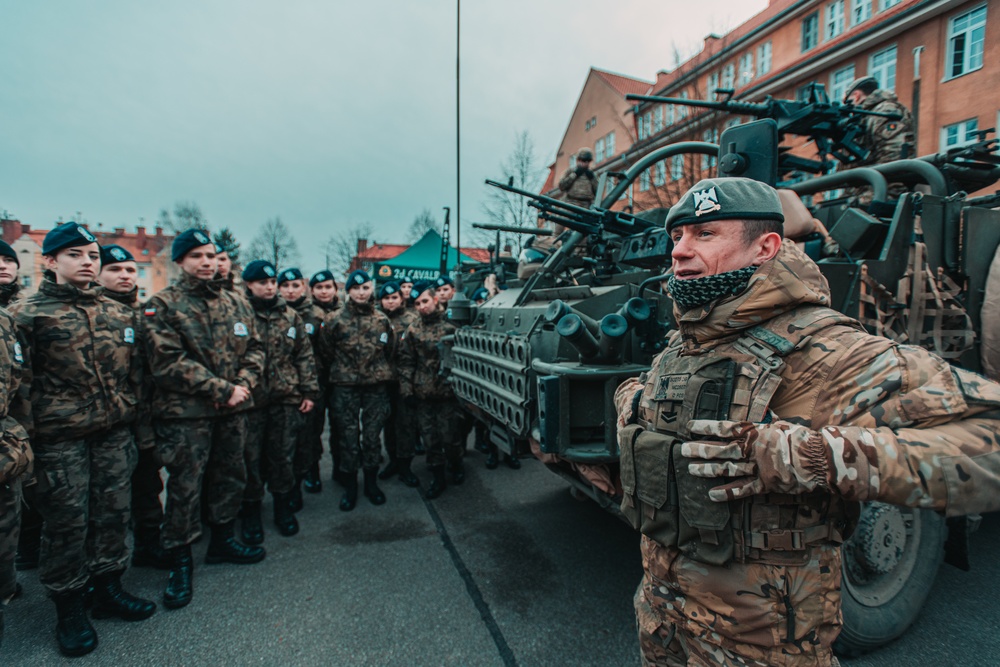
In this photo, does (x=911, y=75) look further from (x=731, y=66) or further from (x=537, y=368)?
(x=537, y=368)

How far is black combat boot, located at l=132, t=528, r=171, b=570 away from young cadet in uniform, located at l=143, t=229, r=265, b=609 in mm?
293

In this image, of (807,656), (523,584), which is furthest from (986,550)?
(807,656)

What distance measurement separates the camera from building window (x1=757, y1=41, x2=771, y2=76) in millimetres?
17641

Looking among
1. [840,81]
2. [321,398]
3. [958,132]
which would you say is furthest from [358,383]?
[840,81]

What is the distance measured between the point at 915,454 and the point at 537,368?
1.58 metres

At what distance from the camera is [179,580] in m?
3.01

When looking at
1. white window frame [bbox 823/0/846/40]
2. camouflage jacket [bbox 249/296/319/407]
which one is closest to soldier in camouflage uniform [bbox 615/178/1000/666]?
camouflage jacket [bbox 249/296/319/407]

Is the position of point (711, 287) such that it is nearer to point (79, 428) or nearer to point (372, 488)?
point (79, 428)

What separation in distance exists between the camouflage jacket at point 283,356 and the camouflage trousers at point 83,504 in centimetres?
92

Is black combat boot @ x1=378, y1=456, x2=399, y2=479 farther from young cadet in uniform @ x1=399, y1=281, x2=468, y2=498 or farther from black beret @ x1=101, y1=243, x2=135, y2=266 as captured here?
black beret @ x1=101, y1=243, x2=135, y2=266

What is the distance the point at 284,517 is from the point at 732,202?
3736 mm

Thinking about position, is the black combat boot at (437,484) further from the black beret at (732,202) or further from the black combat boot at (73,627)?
the black beret at (732,202)

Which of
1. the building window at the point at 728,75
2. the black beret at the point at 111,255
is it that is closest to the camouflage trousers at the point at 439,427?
the black beret at the point at 111,255

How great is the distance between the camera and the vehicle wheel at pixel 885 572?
7.59 ft
